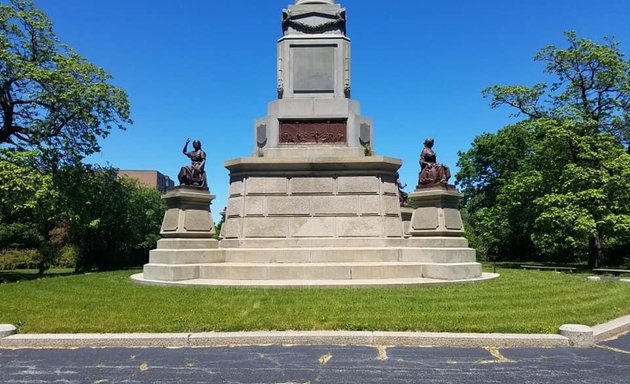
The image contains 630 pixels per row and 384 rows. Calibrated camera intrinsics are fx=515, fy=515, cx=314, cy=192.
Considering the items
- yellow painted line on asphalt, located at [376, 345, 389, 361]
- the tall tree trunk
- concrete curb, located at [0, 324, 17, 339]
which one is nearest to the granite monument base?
concrete curb, located at [0, 324, 17, 339]

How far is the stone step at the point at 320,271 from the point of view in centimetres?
→ 1398

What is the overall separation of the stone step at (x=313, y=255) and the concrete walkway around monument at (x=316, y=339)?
6.94m

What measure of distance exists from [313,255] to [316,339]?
7.49 meters

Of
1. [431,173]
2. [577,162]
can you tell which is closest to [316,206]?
[431,173]

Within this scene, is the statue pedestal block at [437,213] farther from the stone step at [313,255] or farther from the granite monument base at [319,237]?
the stone step at [313,255]

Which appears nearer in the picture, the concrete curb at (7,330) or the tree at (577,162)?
the concrete curb at (7,330)

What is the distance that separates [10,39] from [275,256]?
68.1 feet

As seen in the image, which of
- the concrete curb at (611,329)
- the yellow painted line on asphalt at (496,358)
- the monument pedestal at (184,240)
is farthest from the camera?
the monument pedestal at (184,240)

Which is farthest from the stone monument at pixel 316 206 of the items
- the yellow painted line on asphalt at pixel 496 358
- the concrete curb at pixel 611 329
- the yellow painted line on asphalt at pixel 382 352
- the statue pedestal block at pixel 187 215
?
the yellow painted line on asphalt at pixel 496 358

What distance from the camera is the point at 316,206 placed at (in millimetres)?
16609

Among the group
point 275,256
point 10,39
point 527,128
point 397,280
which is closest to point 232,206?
point 275,256

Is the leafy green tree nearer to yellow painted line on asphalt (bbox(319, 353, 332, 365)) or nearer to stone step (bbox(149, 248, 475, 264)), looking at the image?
stone step (bbox(149, 248, 475, 264))

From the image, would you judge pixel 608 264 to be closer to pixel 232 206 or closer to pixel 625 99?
pixel 625 99

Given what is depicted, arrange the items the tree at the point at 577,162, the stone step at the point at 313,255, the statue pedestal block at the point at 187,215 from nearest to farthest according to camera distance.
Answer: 1. the stone step at the point at 313,255
2. the statue pedestal block at the point at 187,215
3. the tree at the point at 577,162
